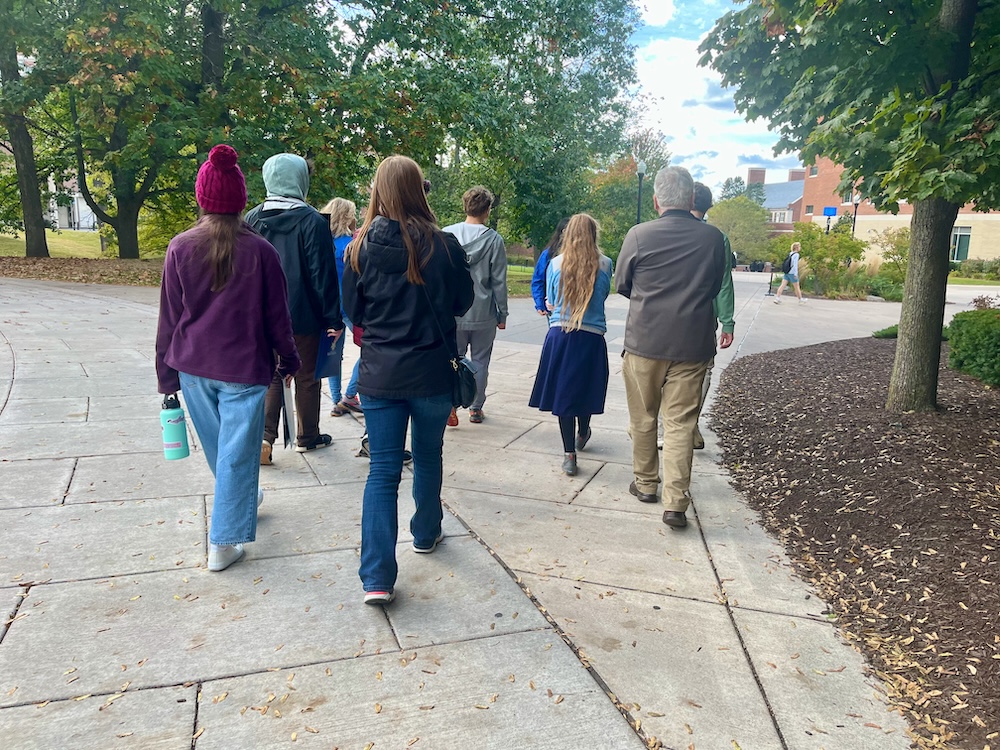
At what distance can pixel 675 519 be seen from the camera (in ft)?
13.6

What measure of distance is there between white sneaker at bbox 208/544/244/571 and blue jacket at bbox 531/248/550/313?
2.91m

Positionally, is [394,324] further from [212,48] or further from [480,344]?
[212,48]

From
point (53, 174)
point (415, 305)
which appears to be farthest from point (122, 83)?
point (415, 305)

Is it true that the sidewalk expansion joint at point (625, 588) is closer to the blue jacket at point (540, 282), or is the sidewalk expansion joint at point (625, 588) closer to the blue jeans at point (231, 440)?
the blue jeans at point (231, 440)

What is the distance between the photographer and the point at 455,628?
2.97 m

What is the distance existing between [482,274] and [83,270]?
1552 cm

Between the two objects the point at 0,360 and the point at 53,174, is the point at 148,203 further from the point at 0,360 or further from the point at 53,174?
the point at 0,360

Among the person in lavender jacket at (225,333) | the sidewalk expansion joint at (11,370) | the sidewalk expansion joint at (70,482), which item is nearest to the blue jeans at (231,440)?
the person in lavender jacket at (225,333)

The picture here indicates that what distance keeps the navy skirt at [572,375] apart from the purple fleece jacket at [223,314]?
2246 millimetres

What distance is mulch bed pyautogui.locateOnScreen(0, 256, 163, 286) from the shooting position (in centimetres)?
1681

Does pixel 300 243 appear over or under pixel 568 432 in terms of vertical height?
over

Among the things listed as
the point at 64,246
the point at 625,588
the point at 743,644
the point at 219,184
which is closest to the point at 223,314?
the point at 219,184

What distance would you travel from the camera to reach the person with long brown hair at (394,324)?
300 centimetres

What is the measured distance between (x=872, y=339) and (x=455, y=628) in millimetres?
11658
